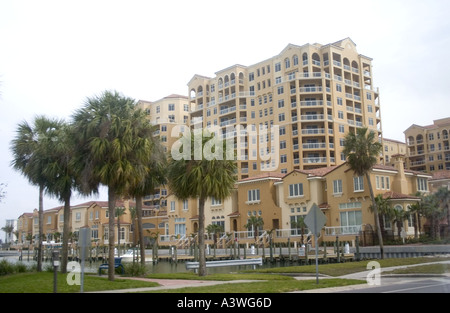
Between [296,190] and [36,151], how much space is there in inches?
1494

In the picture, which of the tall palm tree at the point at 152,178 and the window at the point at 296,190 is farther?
the window at the point at 296,190

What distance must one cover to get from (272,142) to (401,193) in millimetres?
45044

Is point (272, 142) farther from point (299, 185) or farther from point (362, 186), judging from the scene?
point (362, 186)

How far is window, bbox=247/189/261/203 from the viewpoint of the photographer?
67.4m

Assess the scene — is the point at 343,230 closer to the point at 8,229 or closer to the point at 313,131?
the point at 313,131

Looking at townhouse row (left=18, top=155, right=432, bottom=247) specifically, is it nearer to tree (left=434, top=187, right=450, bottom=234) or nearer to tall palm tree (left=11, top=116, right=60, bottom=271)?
tree (left=434, top=187, right=450, bottom=234)

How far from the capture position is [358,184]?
5512cm

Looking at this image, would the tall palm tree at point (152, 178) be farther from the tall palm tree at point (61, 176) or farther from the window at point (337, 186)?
the window at point (337, 186)

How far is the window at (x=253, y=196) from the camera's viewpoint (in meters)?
67.4

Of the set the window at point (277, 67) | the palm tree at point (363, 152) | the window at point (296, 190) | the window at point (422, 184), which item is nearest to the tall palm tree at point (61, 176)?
the palm tree at point (363, 152)

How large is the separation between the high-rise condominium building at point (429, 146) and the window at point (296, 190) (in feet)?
211
